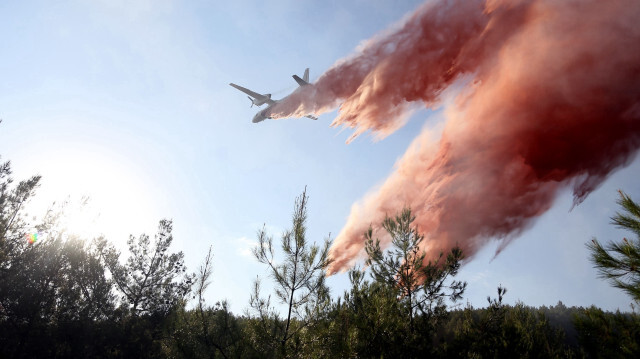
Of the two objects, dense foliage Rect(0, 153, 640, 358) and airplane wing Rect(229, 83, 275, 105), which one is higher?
airplane wing Rect(229, 83, 275, 105)

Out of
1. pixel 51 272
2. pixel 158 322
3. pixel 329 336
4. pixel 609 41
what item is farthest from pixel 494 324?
pixel 51 272

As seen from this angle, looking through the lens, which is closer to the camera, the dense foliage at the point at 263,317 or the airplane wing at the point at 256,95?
the dense foliage at the point at 263,317

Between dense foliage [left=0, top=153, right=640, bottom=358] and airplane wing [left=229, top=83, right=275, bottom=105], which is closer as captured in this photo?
dense foliage [left=0, top=153, right=640, bottom=358]

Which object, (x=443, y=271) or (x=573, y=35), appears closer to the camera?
(x=573, y=35)

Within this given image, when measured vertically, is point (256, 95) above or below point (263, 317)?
above

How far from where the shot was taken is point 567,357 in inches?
543

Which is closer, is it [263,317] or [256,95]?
[263,317]

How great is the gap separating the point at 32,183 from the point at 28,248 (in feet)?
15.3

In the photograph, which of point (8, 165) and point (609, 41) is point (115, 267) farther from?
point (609, 41)

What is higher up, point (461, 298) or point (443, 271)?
point (443, 271)

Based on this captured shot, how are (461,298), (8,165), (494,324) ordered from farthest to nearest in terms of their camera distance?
(8,165)
(461,298)
(494,324)

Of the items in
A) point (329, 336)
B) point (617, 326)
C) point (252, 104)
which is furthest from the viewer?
point (252, 104)

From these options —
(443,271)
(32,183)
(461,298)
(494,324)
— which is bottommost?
(494,324)

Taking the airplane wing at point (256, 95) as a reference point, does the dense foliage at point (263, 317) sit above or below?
below
